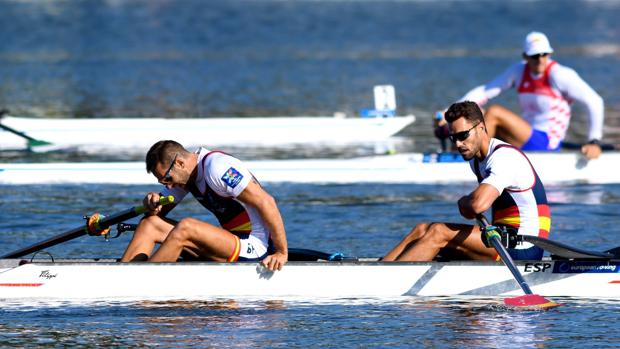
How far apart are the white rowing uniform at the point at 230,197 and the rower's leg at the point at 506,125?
574 centimetres

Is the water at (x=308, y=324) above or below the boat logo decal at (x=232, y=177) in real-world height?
below

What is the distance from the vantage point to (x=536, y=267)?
10852 mm

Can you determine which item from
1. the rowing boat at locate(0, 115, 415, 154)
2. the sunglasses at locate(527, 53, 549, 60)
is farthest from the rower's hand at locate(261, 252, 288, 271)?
the rowing boat at locate(0, 115, 415, 154)

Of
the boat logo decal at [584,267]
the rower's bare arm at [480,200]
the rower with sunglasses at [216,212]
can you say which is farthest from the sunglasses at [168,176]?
the boat logo decal at [584,267]

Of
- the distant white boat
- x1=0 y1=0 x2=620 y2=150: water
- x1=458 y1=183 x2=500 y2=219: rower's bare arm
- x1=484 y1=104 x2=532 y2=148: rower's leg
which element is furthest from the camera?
x1=0 y1=0 x2=620 y2=150: water

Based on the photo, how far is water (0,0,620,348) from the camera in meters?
10.4

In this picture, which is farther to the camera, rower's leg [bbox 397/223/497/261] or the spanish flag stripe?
the spanish flag stripe

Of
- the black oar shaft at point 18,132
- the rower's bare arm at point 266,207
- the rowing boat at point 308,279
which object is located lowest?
the rowing boat at point 308,279

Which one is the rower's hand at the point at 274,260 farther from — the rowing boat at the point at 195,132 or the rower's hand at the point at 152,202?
the rowing boat at the point at 195,132

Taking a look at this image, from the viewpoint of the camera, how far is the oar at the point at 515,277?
1042 cm

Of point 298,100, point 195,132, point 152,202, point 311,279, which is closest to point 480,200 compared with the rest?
point 311,279

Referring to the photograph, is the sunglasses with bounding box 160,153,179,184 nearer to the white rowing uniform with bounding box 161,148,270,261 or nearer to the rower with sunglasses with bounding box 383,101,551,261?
the white rowing uniform with bounding box 161,148,270,261

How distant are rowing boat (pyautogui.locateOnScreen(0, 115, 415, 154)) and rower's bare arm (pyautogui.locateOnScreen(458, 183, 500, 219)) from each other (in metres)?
12.0

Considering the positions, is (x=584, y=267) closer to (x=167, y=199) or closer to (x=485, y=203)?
(x=485, y=203)
